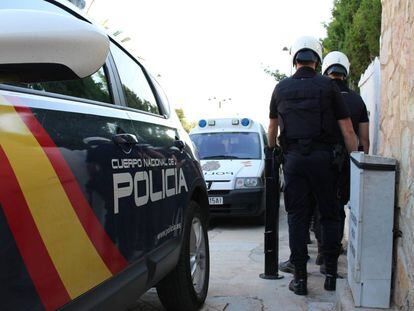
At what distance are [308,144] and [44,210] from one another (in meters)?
2.65

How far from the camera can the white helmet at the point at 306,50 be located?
13.5 ft

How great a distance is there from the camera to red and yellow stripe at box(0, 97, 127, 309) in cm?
151

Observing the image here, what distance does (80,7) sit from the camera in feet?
8.64

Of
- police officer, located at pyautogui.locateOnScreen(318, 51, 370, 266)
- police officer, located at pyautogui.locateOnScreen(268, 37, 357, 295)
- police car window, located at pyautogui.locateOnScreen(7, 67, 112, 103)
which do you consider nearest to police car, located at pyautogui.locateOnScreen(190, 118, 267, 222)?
police officer, located at pyautogui.locateOnScreen(318, 51, 370, 266)

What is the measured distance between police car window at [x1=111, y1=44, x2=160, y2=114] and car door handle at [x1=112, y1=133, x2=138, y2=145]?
1.48 feet

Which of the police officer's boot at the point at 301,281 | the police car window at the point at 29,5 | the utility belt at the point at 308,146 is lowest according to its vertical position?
the police officer's boot at the point at 301,281

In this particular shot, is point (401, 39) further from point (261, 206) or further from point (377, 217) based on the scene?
point (261, 206)

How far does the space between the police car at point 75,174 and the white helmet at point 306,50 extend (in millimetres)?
1548

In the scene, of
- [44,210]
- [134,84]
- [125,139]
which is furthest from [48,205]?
[134,84]

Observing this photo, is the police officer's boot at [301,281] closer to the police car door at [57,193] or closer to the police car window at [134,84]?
the police car window at [134,84]

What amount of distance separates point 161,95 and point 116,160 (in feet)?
5.40

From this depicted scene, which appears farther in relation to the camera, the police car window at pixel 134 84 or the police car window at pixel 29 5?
the police car window at pixel 134 84

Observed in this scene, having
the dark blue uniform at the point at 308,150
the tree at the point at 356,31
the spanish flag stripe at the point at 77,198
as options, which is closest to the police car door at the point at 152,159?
the spanish flag stripe at the point at 77,198

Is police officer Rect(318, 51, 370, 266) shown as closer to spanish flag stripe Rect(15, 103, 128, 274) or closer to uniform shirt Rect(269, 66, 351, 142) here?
uniform shirt Rect(269, 66, 351, 142)
